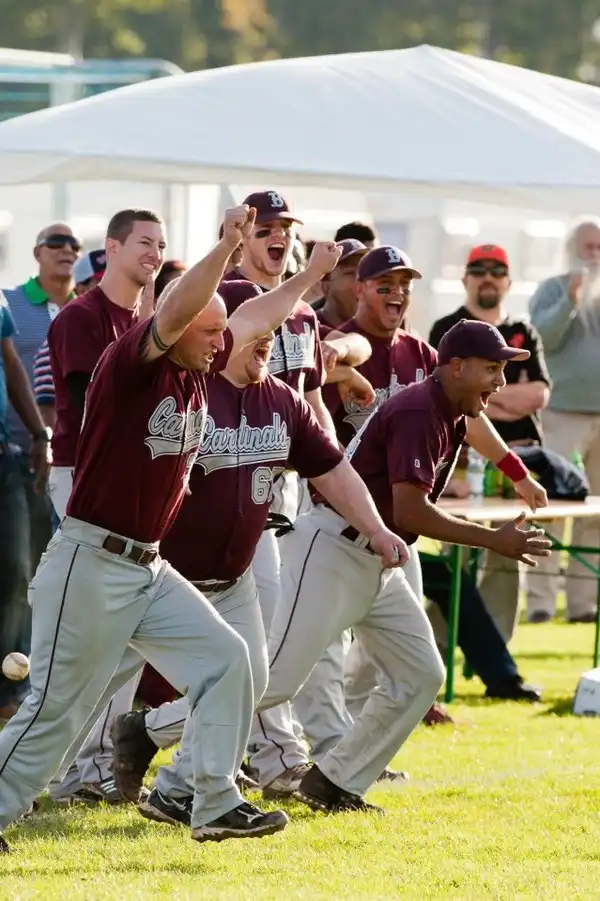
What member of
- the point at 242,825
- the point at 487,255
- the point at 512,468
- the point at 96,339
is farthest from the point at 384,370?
the point at 487,255

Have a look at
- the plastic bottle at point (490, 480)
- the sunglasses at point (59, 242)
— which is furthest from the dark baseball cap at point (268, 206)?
the plastic bottle at point (490, 480)

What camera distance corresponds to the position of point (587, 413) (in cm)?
1327

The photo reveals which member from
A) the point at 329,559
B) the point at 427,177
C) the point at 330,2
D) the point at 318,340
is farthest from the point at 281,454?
the point at 330,2

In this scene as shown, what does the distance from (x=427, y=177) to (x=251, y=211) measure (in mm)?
4576

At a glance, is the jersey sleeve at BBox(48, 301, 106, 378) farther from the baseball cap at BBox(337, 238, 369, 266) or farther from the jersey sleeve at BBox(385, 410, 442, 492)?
the baseball cap at BBox(337, 238, 369, 266)

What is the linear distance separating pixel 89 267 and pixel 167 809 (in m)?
3.66

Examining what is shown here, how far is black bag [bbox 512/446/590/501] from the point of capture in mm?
10727

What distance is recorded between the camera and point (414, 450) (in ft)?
22.6

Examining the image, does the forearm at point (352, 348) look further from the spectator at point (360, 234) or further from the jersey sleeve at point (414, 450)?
the spectator at point (360, 234)

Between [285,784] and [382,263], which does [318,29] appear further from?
[285,784]

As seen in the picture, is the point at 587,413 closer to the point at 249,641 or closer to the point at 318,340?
the point at 318,340

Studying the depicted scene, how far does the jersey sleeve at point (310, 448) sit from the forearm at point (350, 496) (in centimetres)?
3

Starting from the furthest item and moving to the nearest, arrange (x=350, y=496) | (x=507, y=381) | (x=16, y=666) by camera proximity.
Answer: (x=507, y=381)
(x=350, y=496)
(x=16, y=666)

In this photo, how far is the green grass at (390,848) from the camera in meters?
5.84
